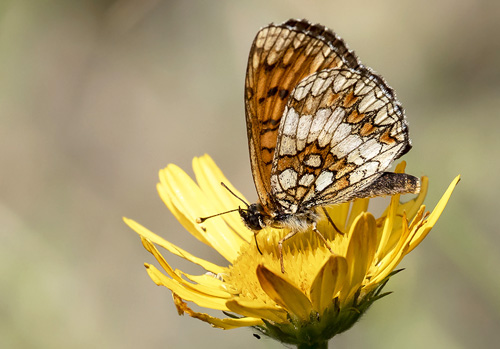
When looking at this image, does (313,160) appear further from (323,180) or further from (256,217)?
(256,217)

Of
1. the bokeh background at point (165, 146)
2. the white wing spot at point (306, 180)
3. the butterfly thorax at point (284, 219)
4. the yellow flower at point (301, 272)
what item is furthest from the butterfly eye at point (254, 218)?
the bokeh background at point (165, 146)

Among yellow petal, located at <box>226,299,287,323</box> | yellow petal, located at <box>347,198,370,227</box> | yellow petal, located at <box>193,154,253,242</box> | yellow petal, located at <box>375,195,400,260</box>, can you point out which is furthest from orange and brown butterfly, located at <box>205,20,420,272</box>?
yellow petal, located at <box>193,154,253,242</box>

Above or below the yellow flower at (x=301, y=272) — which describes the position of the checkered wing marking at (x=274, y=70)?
above

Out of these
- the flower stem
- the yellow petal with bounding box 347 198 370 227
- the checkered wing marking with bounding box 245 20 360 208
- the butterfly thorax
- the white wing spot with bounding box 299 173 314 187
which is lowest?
the flower stem

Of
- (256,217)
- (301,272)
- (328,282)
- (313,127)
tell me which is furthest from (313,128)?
(328,282)

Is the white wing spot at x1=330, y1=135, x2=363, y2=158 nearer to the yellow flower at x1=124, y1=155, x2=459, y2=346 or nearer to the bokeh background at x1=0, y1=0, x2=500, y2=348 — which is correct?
the yellow flower at x1=124, y1=155, x2=459, y2=346

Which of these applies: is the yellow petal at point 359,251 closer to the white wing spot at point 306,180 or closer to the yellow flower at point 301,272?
the yellow flower at point 301,272
